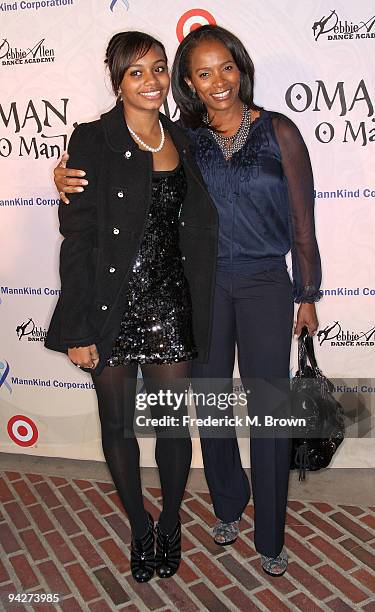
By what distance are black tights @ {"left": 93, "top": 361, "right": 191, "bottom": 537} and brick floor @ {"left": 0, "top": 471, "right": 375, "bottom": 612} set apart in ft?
0.93

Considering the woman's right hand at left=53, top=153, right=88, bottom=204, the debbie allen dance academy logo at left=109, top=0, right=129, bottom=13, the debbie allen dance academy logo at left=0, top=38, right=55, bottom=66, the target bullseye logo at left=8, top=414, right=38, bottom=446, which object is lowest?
the target bullseye logo at left=8, top=414, right=38, bottom=446

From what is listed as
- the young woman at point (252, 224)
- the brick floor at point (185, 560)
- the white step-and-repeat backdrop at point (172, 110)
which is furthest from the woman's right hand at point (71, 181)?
the brick floor at point (185, 560)

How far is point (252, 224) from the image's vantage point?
2441 mm

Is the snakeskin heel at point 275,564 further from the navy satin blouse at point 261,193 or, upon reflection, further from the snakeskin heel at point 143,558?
the navy satin blouse at point 261,193

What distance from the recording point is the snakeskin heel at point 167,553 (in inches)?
105

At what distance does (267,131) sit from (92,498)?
2.16 metres

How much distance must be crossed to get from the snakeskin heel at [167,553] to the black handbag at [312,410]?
0.74 metres

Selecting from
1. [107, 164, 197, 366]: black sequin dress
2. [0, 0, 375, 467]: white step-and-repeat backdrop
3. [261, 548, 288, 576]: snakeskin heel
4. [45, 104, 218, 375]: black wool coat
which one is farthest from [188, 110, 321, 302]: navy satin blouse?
[261, 548, 288, 576]: snakeskin heel

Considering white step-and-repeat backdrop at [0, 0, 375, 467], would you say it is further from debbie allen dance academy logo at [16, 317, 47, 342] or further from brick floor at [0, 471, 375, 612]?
brick floor at [0, 471, 375, 612]

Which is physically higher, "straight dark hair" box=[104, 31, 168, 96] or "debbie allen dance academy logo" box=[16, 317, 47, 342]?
"straight dark hair" box=[104, 31, 168, 96]

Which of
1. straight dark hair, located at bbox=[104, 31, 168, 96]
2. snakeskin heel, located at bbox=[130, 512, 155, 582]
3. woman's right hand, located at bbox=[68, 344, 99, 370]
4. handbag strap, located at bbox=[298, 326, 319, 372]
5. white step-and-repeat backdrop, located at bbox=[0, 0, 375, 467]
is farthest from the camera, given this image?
white step-and-repeat backdrop, located at bbox=[0, 0, 375, 467]

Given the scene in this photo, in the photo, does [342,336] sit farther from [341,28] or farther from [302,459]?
[341,28]

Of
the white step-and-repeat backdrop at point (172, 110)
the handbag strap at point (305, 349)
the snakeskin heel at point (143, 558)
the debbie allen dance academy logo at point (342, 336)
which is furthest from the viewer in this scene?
the debbie allen dance academy logo at point (342, 336)

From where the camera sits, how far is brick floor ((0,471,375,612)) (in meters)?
2.52
